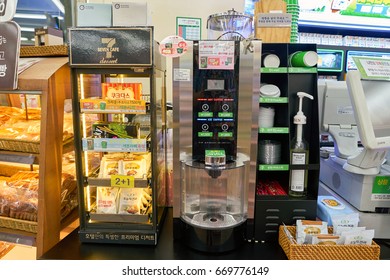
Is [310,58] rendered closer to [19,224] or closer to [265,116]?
[265,116]

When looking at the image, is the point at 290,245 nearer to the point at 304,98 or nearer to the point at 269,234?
the point at 269,234

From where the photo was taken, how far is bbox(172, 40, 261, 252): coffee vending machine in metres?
1.54

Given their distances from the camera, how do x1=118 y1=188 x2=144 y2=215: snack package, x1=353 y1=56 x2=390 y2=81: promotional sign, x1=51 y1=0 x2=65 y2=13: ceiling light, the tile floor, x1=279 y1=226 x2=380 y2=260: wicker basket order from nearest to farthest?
1. x1=279 y1=226 x2=380 y2=260: wicker basket
2. x1=353 y1=56 x2=390 y2=81: promotional sign
3. x1=118 y1=188 x2=144 y2=215: snack package
4. the tile floor
5. x1=51 y1=0 x2=65 y2=13: ceiling light

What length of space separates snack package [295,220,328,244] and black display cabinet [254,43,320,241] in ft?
0.36

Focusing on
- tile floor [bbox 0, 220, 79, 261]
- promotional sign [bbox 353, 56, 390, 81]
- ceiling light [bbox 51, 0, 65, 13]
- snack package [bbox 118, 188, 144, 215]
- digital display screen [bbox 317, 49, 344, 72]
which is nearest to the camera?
promotional sign [bbox 353, 56, 390, 81]

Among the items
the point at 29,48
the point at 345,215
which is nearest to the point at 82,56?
the point at 29,48

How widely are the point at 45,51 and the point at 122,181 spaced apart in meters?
0.96

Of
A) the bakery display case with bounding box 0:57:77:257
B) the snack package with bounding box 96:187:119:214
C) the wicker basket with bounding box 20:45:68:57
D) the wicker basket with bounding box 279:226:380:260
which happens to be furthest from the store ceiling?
the wicker basket with bounding box 279:226:380:260

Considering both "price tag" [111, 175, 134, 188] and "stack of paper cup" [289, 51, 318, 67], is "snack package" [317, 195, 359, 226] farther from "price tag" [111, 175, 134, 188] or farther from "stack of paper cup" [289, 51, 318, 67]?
"price tag" [111, 175, 134, 188]

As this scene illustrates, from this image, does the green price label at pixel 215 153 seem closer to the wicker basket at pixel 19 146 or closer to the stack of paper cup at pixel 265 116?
the stack of paper cup at pixel 265 116

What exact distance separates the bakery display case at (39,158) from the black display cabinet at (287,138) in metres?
1.16

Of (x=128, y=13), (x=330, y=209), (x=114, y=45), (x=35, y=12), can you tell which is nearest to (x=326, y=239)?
(x=330, y=209)

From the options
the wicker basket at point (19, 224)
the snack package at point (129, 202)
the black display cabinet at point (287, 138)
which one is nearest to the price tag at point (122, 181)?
the snack package at point (129, 202)

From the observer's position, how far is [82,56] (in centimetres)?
149
